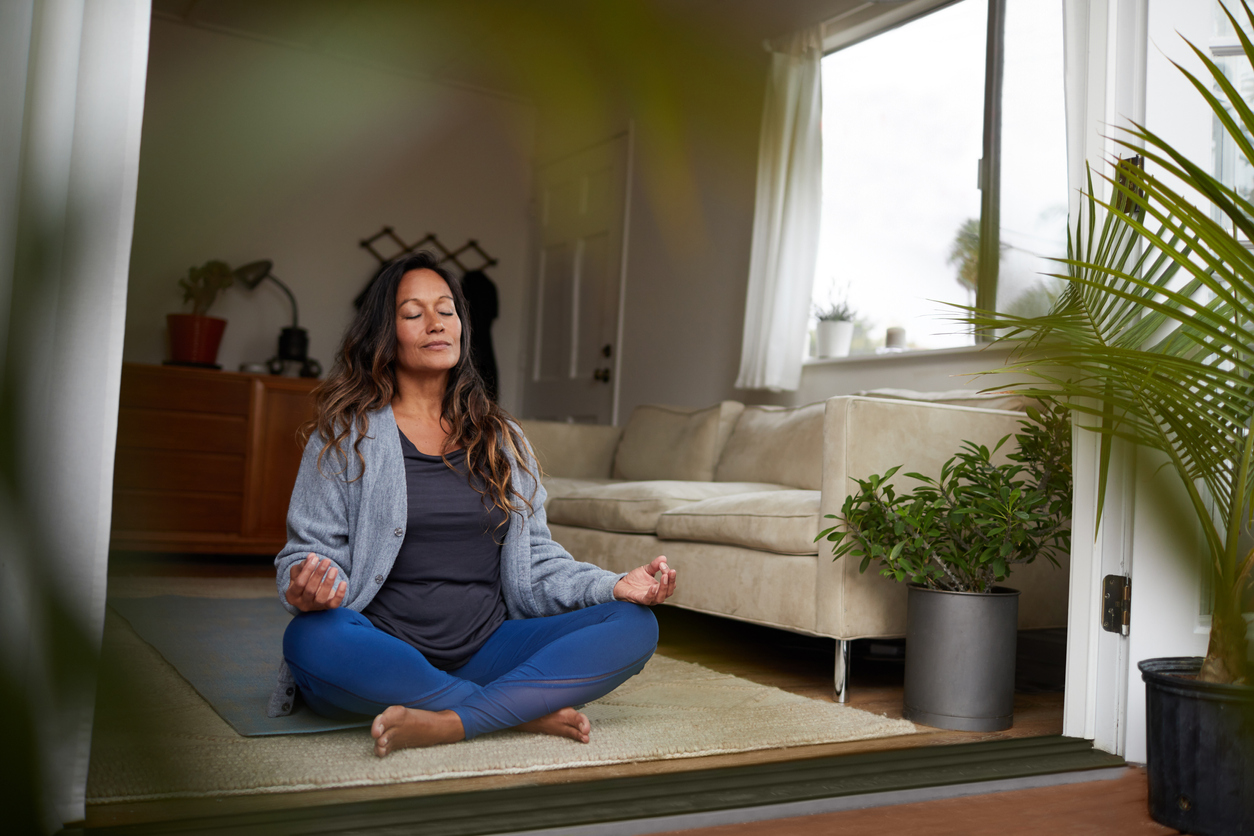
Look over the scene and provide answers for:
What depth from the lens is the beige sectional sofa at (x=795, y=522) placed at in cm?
236

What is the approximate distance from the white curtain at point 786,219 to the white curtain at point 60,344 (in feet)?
9.85

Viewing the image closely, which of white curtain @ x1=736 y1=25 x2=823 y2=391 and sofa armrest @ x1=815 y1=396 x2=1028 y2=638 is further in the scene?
white curtain @ x1=736 y1=25 x2=823 y2=391

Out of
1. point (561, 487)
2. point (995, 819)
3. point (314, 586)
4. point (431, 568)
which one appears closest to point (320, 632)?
point (314, 586)

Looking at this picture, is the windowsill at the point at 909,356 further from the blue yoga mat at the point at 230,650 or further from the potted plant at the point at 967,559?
the blue yoga mat at the point at 230,650

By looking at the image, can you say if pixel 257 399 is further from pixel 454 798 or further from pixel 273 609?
pixel 454 798

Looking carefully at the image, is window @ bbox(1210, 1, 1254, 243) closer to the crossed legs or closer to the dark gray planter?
the dark gray planter

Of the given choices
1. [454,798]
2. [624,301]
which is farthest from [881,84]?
[454,798]

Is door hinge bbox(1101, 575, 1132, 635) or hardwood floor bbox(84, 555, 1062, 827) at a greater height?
door hinge bbox(1101, 575, 1132, 635)

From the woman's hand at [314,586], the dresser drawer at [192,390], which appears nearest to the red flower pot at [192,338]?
the dresser drawer at [192,390]

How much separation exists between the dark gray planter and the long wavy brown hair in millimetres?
888

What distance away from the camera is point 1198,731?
1.44m

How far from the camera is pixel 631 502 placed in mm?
3123

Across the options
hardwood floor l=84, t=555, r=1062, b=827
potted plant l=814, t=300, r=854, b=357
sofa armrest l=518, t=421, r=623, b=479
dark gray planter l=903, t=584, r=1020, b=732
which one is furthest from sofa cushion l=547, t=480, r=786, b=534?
dark gray planter l=903, t=584, r=1020, b=732

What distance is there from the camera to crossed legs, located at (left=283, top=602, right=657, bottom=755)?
1656mm
